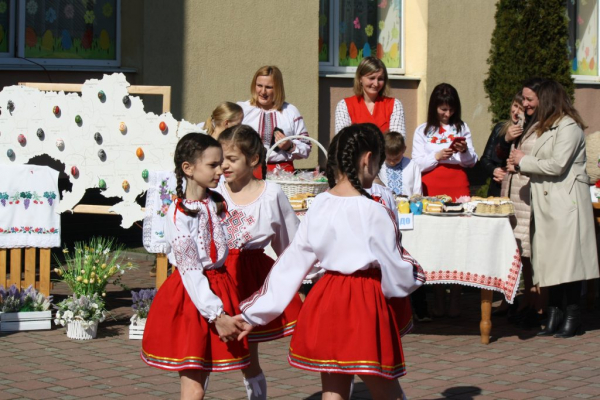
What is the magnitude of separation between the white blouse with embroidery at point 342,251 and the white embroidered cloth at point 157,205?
3253 mm

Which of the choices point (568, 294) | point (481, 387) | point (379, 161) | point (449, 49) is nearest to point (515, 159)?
point (568, 294)

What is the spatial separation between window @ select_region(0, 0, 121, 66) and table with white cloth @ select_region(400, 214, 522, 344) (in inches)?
201

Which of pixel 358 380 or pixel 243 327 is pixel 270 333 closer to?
pixel 243 327

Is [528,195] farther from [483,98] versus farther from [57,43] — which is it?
[483,98]

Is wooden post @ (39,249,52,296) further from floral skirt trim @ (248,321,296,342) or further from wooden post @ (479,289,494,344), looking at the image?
floral skirt trim @ (248,321,296,342)

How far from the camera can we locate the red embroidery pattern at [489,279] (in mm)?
7621

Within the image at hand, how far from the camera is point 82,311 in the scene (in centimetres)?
766

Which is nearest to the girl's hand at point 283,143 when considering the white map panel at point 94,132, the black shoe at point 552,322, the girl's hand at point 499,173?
the white map panel at point 94,132

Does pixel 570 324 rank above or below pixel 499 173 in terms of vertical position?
below

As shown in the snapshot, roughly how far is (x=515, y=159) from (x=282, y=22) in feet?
16.9

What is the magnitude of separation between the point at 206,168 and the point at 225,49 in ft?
24.2

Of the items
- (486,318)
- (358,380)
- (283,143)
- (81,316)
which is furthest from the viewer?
(283,143)

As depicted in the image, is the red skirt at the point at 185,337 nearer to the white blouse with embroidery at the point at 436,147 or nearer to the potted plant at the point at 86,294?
the potted plant at the point at 86,294

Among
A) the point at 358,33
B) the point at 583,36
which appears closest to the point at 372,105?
the point at 358,33
